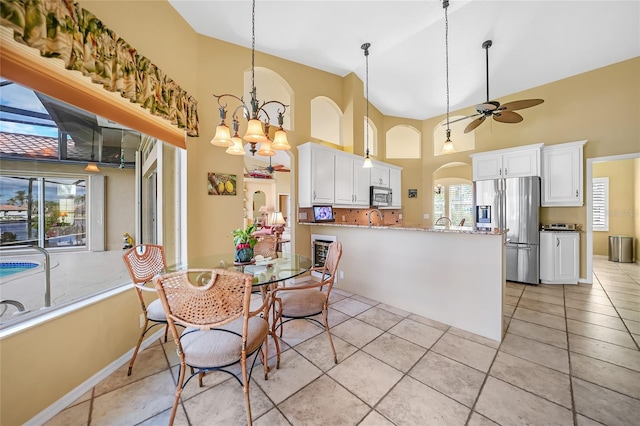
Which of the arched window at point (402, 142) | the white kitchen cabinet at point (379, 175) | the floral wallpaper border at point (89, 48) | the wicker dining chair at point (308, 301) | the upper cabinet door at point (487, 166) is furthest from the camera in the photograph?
the arched window at point (402, 142)

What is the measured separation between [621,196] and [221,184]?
29.3 ft

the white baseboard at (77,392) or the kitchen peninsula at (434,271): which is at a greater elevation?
the kitchen peninsula at (434,271)

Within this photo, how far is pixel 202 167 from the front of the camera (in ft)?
10.5

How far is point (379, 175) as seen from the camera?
520 cm

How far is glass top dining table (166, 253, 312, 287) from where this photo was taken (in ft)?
5.93

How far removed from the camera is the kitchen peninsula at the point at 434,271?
7.74 ft

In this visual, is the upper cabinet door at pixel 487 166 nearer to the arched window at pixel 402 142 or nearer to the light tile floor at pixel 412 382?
the arched window at pixel 402 142

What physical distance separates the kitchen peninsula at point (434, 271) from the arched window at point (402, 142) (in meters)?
3.64

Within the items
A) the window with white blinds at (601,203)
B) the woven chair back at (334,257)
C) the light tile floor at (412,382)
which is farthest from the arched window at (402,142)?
the woven chair back at (334,257)

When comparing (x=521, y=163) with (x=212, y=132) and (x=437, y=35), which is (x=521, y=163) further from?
(x=212, y=132)

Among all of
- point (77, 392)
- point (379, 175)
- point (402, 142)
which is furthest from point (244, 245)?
point (402, 142)

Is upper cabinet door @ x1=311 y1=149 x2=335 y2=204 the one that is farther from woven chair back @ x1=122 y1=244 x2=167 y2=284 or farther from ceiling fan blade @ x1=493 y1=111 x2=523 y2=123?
ceiling fan blade @ x1=493 y1=111 x2=523 y2=123

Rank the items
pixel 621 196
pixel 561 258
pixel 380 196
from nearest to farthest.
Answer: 1. pixel 561 258
2. pixel 380 196
3. pixel 621 196

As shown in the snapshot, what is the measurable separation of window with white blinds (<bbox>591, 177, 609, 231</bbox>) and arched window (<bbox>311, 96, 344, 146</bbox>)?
6.58 m
